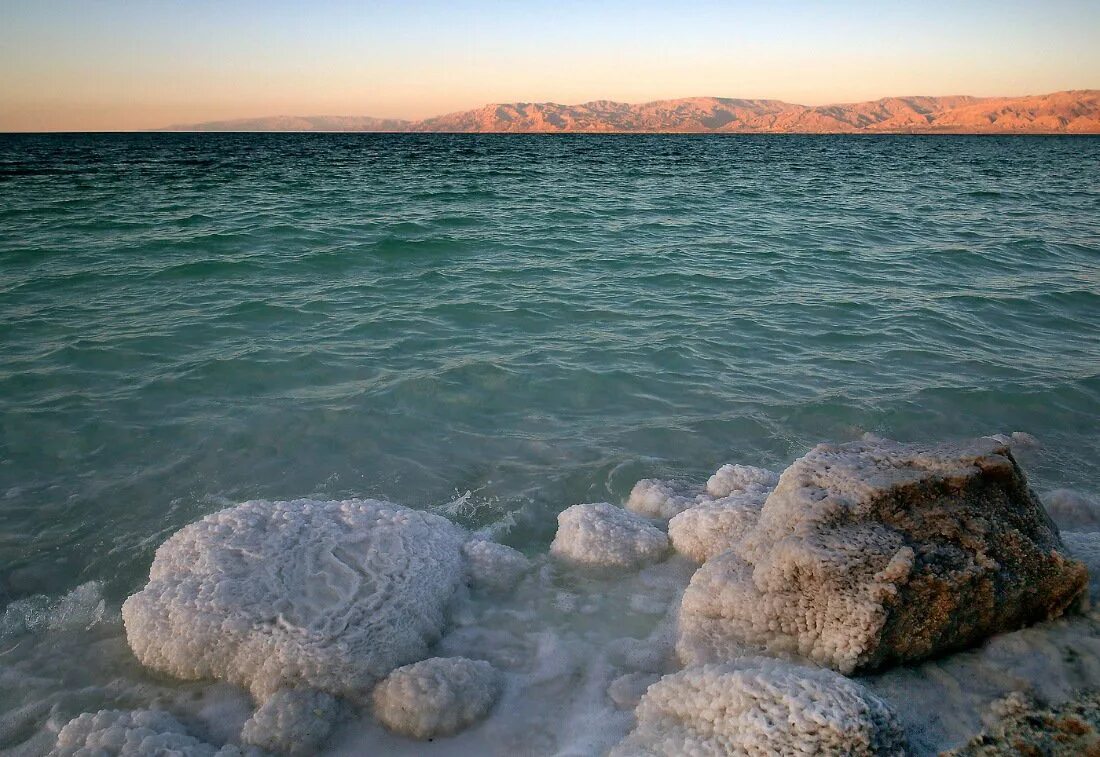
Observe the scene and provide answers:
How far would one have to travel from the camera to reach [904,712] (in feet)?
8.30

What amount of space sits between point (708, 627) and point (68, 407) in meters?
5.51

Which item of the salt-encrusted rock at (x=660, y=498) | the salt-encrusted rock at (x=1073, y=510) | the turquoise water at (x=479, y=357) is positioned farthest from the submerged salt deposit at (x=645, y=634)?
the turquoise water at (x=479, y=357)

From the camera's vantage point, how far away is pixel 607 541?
12.5 feet

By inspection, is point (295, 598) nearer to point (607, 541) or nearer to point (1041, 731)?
point (607, 541)

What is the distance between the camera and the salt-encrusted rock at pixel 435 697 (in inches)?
105

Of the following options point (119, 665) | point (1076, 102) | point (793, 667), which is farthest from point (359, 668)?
point (1076, 102)

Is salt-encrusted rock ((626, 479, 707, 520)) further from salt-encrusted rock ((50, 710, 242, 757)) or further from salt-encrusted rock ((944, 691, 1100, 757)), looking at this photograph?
salt-encrusted rock ((50, 710, 242, 757))

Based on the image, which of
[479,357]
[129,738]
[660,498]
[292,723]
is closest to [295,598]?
[292,723]

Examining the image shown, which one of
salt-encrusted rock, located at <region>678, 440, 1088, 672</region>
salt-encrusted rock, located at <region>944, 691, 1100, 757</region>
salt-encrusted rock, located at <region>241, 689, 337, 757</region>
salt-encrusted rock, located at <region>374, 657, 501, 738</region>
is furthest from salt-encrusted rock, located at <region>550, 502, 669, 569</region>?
salt-encrusted rock, located at <region>944, 691, 1100, 757</region>

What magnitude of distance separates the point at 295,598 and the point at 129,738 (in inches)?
31.5

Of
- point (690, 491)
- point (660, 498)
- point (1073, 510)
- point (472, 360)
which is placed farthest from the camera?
point (472, 360)

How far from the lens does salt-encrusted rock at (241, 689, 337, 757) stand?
258 cm

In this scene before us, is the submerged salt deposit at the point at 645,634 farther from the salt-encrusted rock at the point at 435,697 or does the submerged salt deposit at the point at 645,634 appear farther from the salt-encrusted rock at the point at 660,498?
the salt-encrusted rock at the point at 660,498

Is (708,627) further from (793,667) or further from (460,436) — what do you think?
(460,436)
